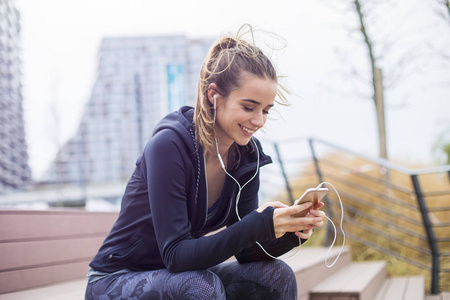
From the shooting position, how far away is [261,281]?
4.40 feet

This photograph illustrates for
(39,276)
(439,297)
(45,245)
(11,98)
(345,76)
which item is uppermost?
(345,76)

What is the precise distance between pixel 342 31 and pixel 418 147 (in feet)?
6.68

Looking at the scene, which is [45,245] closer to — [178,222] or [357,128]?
[178,222]

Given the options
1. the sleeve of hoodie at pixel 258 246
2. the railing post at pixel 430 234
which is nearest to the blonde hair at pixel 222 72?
the sleeve of hoodie at pixel 258 246

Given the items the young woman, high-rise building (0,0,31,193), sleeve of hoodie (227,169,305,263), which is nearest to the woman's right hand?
the young woman

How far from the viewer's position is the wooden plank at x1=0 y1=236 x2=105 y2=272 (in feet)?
6.95

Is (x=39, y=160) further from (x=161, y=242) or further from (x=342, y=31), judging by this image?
(x=161, y=242)

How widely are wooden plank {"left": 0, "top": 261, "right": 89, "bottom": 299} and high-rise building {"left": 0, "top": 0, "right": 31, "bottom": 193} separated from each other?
34990 mm

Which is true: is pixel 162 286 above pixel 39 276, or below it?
above

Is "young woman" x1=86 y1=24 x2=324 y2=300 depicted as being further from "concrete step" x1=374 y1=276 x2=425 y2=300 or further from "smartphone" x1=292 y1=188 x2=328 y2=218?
"concrete step" x1=374 y1=276 x2=425 y2=300

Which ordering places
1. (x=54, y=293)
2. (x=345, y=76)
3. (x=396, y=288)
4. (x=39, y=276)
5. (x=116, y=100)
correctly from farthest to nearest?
(x=116, y=100) < (x=345, y=76) < (x=396, y=288) < (x=39, y=276) < (x=54, y=293)

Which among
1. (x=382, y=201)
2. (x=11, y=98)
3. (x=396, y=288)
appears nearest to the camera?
(x=396, y=288)

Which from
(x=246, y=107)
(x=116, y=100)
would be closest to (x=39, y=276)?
(x=246, y=107)

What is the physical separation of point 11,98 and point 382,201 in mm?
37688
